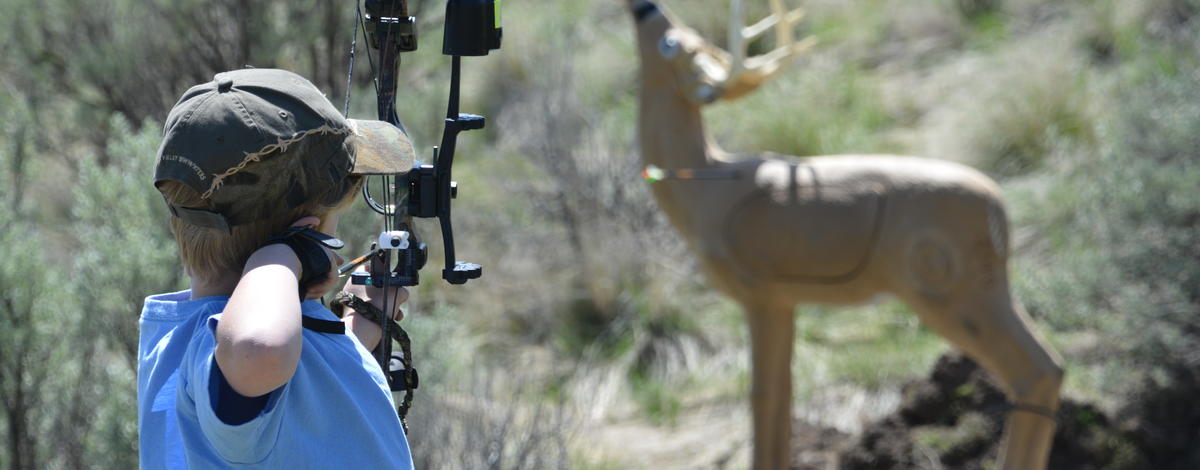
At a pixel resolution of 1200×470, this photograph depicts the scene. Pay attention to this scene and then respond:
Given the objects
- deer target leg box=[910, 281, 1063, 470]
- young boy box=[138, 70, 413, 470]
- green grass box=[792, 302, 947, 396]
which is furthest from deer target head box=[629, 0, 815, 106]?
young boy box=[138, 70, 413, 470]

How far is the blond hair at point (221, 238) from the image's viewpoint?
160cm

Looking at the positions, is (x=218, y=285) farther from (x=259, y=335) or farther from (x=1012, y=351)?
(x=1012, y=351)

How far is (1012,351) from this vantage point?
396cm

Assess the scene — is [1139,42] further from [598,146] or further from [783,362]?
[783,362]

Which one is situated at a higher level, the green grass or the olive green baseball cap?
the olive green baseball cap

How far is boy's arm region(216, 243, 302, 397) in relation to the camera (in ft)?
4.48

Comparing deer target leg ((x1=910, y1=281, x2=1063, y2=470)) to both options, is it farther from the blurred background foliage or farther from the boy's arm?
the boy's arm

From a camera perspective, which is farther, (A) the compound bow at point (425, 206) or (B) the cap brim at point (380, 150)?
(A) the compound bow at point (425, 206)

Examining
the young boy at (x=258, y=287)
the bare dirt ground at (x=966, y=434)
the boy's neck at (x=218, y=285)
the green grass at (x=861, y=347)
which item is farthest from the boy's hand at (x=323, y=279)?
the green grass at (x=861, y=347)

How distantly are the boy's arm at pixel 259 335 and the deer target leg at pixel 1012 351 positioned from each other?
9.91 feet

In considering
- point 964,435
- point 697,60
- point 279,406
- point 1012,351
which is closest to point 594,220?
point 964,435

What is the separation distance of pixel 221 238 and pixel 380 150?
275 millimetres

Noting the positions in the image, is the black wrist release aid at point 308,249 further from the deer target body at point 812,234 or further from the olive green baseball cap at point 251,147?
the deer target body at point 812,234

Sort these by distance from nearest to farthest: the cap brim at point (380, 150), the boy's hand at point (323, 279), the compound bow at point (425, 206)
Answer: the boy's hand at point (323, 279)
the cap brim at point (380, 150)
the compound bow at point (425, 206)
